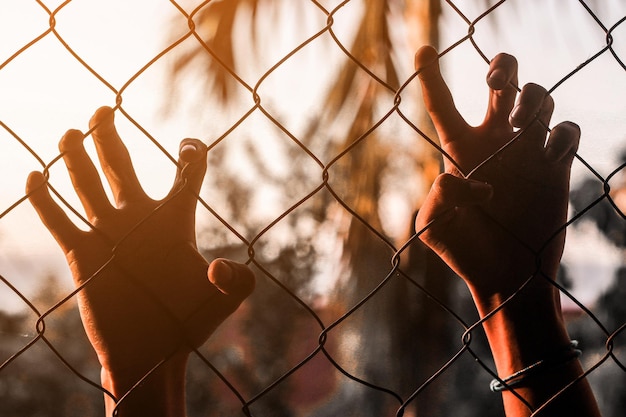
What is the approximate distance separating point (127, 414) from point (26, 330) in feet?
4.36

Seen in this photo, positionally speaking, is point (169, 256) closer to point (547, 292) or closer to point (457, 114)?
point (457, 114)

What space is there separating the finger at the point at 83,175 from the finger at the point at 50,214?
31 millimetres

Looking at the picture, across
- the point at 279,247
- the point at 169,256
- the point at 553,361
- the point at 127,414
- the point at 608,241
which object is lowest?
the point at 553,361

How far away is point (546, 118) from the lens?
97 centimetres

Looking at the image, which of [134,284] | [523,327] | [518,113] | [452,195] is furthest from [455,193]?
[134,284]

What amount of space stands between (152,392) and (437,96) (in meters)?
0.54

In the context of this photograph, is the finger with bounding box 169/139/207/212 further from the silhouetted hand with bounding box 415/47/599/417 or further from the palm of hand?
the silhouetted hand with bounding box 415/47/599/417

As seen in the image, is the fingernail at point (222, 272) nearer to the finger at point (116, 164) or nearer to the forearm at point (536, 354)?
the finger at point (116, 164)

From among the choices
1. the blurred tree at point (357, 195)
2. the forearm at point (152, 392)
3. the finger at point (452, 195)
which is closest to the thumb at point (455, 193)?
the finger at point (452, 195)

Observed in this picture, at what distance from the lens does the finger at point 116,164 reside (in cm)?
83

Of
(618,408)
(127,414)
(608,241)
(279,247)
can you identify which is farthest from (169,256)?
(618,408)

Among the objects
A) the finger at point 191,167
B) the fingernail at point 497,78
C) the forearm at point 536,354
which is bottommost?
the forearm at point 536,354

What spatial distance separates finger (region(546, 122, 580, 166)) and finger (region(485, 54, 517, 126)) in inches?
2.9

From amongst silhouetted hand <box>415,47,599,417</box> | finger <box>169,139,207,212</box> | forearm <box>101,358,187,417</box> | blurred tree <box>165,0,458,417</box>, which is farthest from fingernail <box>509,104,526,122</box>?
blurred tree <box>165,0,458,417</box>
